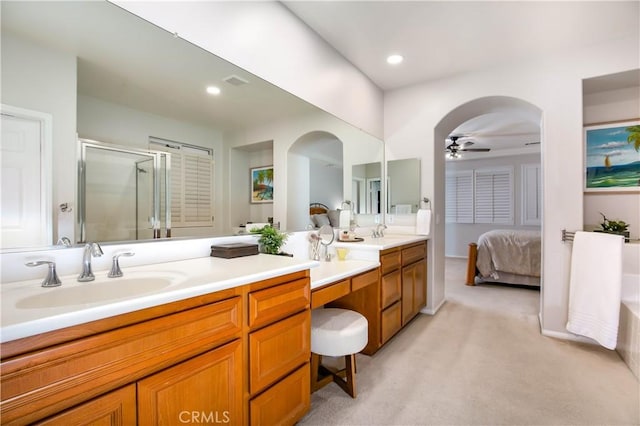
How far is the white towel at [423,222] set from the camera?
3.21 metres

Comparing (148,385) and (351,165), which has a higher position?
(351,165)

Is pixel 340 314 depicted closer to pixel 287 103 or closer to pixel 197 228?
pixel 197 228

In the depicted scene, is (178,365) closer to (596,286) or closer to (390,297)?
(390,297)

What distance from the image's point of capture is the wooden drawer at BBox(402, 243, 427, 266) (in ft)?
8.87

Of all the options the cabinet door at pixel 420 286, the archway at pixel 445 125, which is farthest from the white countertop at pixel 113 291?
the archway at pixel 445 125

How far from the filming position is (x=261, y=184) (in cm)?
203

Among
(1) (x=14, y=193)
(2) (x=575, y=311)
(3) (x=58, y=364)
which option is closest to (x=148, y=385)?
(3) (x=58, y=364)

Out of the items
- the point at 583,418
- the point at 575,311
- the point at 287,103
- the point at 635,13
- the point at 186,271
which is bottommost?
the point at 583,418

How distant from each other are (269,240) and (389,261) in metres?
1.04

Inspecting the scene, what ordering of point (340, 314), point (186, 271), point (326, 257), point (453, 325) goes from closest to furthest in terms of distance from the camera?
point (186, 271)
point (340, 314)
point (326, 257)
point (453, 325)

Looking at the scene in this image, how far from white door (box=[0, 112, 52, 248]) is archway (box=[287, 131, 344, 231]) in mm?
1376

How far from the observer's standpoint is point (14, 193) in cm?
108

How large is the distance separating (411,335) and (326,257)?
118 centimetres

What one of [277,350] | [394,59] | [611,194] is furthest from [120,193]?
[611,194]
